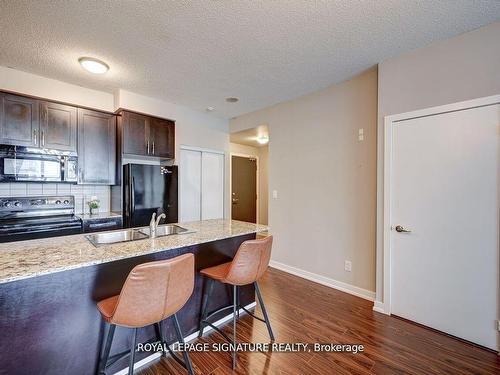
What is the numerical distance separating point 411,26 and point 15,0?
10.4 feet

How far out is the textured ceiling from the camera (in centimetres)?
181

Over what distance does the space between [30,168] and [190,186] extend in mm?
2257

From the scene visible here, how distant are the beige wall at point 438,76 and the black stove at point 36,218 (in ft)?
12.2

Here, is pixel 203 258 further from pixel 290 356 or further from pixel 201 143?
pixel 201 143

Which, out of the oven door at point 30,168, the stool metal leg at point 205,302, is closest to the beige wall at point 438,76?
the stool metal leg at point 205,302

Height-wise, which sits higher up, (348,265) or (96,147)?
(96,147)

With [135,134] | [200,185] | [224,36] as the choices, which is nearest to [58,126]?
[135,134]

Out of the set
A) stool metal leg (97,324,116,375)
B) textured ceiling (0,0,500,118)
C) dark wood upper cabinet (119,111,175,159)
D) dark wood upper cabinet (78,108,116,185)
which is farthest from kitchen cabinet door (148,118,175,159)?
stool metal leg (97,324,116,375)

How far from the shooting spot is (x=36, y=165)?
2.90 metres

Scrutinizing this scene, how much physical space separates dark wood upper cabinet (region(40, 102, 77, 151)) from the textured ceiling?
17.0 inches

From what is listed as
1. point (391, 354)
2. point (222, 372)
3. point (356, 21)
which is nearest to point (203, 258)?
point (222, 372)

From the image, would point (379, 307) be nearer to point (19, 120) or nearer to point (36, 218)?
point (36, 218)

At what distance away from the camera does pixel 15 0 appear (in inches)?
68.3

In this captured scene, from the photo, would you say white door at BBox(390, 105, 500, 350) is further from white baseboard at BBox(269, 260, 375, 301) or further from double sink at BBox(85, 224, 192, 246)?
double sink at BBox(85, 224, 192, 246)
